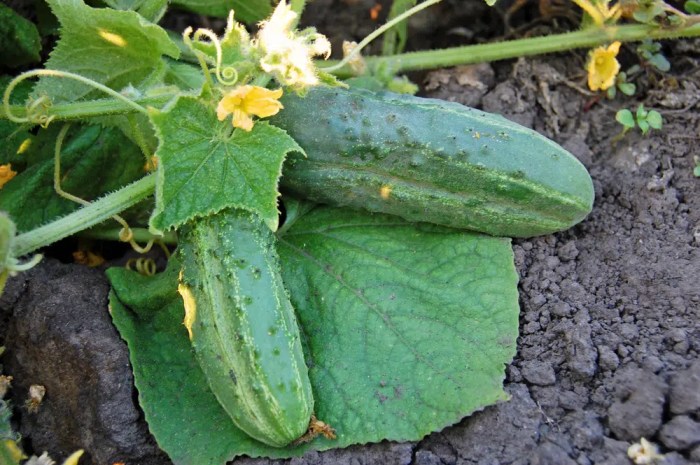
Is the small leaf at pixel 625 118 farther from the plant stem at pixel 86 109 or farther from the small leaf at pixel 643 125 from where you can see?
the plant stem at pixel 86 109

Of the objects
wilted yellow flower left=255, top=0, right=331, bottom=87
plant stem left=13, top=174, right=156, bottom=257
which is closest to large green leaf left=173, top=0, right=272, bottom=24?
wilted yellow flower left=255, top=0, right=331, bottom=87

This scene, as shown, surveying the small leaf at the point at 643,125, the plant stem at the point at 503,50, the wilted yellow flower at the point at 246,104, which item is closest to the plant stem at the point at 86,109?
the wilted yellow flower at the point at 246,104

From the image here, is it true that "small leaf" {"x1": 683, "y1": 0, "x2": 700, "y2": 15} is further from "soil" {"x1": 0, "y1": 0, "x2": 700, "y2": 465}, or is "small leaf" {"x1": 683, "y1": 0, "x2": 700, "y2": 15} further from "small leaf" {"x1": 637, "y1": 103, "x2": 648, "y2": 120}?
"small leaf" {"x1": 637, "y1": 103, "x2": 648, "y2": 120}

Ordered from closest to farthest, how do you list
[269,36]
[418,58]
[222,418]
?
1. [269,36]
2. [222,418]
3. [418,58]

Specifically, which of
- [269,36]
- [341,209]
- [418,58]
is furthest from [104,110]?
[418,58]

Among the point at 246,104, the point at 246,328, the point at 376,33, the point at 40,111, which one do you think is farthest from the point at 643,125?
the point at 40,111

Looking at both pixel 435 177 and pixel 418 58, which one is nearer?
pixel 435 177

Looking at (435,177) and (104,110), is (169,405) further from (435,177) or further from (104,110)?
(435,177)
